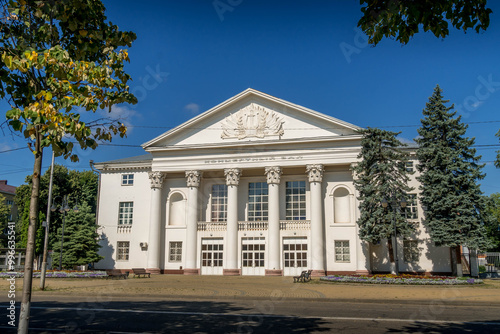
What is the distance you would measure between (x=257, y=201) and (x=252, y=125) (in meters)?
6.63

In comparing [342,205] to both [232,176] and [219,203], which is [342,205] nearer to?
[232,176]

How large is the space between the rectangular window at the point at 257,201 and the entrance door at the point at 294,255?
10.4 feet

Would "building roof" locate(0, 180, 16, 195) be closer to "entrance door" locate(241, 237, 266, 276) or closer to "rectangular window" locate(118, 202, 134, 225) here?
"rectangular window" locate(118, 202, 134, 225)

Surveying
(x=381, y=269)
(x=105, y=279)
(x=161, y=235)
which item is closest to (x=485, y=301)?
(x=381, y=269)

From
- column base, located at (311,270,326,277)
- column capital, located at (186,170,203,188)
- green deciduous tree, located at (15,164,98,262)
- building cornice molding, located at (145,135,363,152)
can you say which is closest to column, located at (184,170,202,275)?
column capital, located at (186,170,203,188)

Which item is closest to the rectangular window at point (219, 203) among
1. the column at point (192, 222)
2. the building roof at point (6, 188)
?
the column at point (192, 222)

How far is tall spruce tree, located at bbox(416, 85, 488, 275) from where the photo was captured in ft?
95.5

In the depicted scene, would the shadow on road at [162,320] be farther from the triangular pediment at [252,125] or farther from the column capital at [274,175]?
the triangular pediment at [252,125]

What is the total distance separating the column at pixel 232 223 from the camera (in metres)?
35.2

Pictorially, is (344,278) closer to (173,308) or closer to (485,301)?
(485,301)

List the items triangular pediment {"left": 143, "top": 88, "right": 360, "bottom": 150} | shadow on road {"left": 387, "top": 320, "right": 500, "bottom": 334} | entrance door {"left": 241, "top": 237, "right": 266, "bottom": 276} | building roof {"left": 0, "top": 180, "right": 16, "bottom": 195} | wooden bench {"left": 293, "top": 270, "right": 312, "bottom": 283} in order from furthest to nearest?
building roof {"left": 0, "top": 180, "right": 16, "bottom": 195}, entrance door {"left": 241, "top": 237, "right": 266, "bottom": 276}, triangular pediment {"left": 143, "top": 88, "right": 360, "bottom": 150}, wooden bench {"left": 293, "top": 270, "right": 312, "bottom": 283}, shadow on road {"left": 387, "top": 320, "right": 500, "bottom": 334}

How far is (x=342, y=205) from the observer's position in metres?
35.9

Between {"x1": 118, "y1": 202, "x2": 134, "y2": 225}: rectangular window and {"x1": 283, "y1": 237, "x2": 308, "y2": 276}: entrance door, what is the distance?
14712mm

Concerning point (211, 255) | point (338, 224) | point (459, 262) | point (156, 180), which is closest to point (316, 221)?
point (338, 224)
